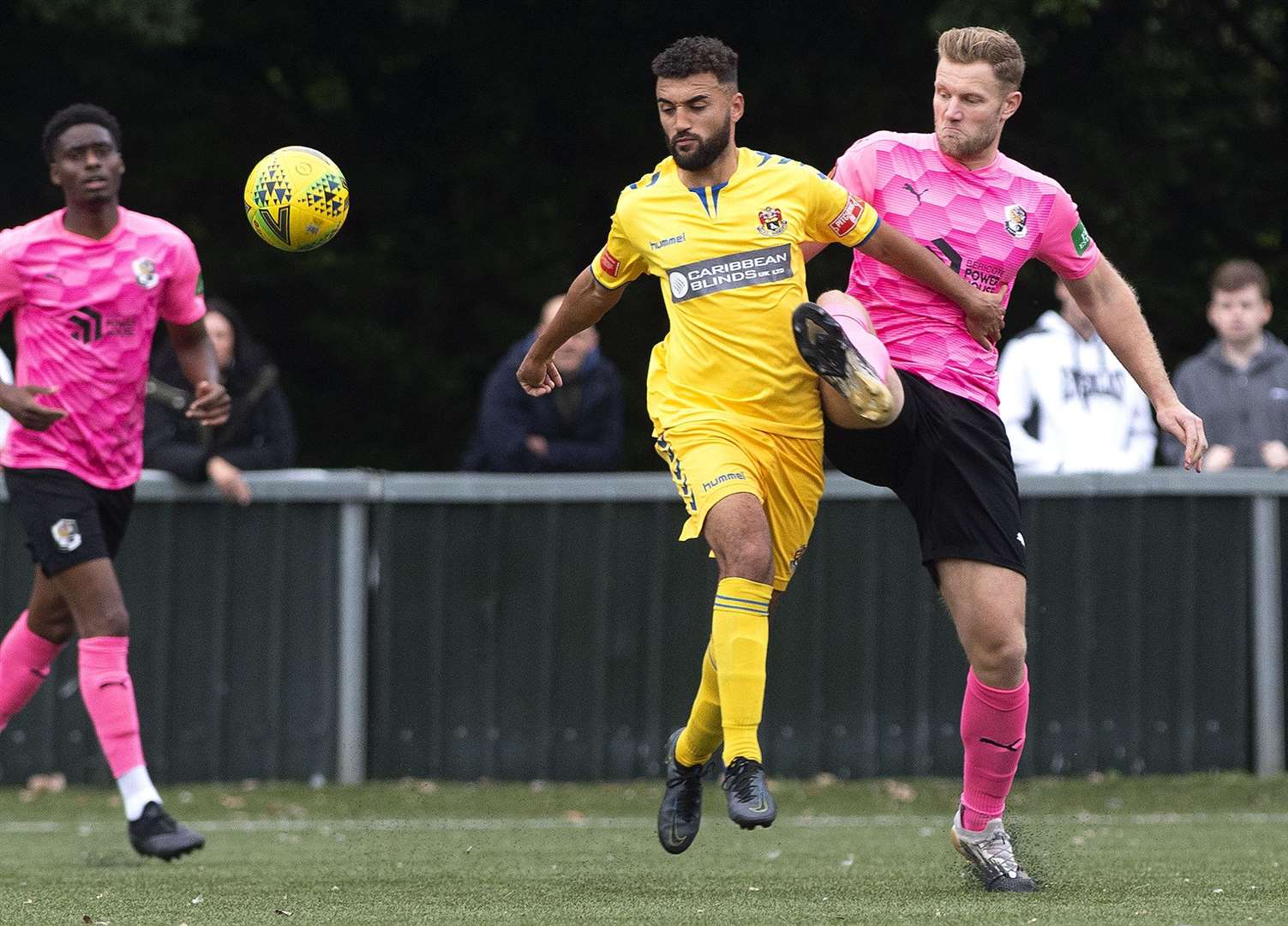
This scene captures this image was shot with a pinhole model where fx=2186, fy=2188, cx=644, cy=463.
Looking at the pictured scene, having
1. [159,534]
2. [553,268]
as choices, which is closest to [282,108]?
[553,268]

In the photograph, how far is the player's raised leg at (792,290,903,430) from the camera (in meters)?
6.25

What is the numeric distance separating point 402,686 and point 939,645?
2.73m

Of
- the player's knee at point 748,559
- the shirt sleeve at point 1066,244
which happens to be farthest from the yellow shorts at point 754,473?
the shirt sleeve at point 1066,244

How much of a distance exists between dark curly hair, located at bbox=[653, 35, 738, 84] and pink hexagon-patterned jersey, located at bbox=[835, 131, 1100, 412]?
1.92 feet

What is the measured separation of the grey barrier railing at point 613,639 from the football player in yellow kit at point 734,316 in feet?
14.3


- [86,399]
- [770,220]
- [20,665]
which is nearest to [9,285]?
[86,399]

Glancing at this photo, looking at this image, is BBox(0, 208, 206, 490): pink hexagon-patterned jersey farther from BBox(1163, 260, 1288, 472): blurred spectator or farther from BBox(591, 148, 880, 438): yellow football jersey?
BBox(1163, 260, 1288, 472): blurred spectator

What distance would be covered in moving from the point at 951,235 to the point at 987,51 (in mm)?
570

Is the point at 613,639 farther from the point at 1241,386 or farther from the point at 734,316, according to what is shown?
the point at 734,316

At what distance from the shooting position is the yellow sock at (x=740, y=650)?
6496 millimetres

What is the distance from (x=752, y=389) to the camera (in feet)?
21.8

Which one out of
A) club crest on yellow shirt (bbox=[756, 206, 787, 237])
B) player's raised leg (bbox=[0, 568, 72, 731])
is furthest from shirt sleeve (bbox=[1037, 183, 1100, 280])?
player's raised leg (bbox=[0, 568, 72, 731])

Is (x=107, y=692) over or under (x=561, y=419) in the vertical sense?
under

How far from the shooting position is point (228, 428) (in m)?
11.2
